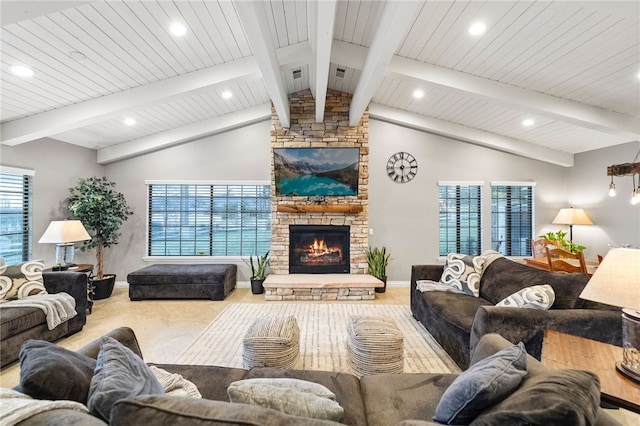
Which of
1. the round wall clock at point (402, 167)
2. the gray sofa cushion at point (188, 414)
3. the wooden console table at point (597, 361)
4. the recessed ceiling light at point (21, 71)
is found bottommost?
the wooden console table at point (597, 361)

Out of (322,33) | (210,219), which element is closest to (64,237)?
(210,219)

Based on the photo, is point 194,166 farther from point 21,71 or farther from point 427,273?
point 427,273

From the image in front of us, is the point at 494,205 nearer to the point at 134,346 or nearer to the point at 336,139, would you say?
the point at 336,139

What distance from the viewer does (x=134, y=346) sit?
178 centimetres

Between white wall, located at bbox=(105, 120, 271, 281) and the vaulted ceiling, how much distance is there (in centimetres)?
91

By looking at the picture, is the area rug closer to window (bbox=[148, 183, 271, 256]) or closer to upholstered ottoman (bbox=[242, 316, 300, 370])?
upholstered ottoman (bbox=[242, 316, 300, 370])

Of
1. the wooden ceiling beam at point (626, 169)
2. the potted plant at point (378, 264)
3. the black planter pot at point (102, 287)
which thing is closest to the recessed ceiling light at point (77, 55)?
the black planter pot at point (102, 287)

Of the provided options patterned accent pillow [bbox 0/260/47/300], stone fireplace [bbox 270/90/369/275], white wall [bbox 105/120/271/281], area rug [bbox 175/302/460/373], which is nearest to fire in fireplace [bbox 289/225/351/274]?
stone fireplace [bbox 270/90/369/275]

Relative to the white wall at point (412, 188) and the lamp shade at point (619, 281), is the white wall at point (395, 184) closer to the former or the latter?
the white wall at point (412, 188)

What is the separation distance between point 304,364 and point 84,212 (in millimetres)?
4455

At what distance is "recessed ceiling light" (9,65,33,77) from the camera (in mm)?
2803

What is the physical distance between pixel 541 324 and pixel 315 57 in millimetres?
3463

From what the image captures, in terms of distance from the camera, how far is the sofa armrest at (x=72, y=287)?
3.49 m

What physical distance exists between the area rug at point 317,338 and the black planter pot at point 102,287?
228 centimetres
